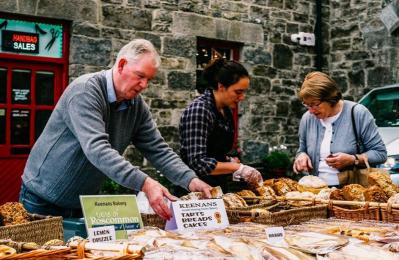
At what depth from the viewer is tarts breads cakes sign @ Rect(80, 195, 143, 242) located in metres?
2.53

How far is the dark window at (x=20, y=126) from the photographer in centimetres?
869

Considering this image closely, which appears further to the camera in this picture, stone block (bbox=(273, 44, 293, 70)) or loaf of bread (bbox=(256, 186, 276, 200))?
stone block (bbox=(273, 44, 293, 70))

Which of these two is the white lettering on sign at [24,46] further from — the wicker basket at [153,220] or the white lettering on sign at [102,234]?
the white lettering on sign at [102,234]

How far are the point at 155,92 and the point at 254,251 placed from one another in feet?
24.4

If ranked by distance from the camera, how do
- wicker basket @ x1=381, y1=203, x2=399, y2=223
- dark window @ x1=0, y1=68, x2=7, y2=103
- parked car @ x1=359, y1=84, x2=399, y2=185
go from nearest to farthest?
1. wicker basket @ x1=381, y1=203, x2=399, y2=223
2. parked car @ x1=359, y1=84, x2=399, y2=185
3. dark window @ x1=0, y1=68, x2=7, y2=103

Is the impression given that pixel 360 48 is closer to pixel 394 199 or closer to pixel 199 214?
pixel 394 199

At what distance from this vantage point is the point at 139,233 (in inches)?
108

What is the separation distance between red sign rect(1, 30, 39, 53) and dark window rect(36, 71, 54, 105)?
0.34 meters

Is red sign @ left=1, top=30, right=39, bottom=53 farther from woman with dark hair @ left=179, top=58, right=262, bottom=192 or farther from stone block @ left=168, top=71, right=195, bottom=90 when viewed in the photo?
woman with dark hair @ left=179, top=58, right=262, bottom=192

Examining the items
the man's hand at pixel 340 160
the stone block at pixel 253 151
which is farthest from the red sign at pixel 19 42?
the man's hand at pixel 340 160

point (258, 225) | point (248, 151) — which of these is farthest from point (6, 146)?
point (258, 225)

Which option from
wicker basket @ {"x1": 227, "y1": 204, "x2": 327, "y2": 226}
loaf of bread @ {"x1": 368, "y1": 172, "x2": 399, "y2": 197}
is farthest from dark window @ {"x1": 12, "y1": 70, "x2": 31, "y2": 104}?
wicker basket @ {"x1": 227, "y1": 204, "x2": 327, "y2": 226}

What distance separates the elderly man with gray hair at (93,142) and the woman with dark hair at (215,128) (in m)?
0.48

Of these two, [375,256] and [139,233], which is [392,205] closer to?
[375,256]
